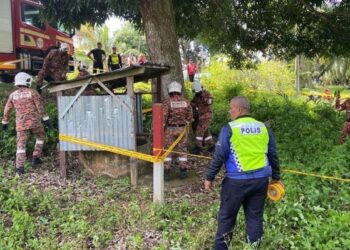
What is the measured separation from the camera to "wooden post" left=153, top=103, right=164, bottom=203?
19.1 ft

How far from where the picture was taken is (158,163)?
577 cm

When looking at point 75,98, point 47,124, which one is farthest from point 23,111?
point 75,98

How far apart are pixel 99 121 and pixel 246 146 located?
3.27 metres

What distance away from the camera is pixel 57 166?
7.75 metres

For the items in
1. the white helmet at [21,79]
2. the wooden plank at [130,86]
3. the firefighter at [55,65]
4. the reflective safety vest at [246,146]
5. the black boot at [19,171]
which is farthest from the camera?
the firefighter at [55,65]

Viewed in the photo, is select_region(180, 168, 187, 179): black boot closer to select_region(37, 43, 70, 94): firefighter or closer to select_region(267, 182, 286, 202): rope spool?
select_region(267, 182, 286, 202): rope spool

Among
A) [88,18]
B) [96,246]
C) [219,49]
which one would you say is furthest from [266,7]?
[96,246]

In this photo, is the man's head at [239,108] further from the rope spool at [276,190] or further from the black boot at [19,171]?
the black boot at [19,171]

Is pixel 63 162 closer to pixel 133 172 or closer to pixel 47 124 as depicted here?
pixel 47 124

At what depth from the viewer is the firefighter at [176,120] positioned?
7.09 meters

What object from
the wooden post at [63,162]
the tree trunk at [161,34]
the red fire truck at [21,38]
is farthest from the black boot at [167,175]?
the red fire truck at [21,38]

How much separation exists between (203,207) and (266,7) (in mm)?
6305

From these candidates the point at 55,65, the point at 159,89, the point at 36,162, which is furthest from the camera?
the point at 55,65

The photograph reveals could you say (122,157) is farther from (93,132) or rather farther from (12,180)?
(12,180)
